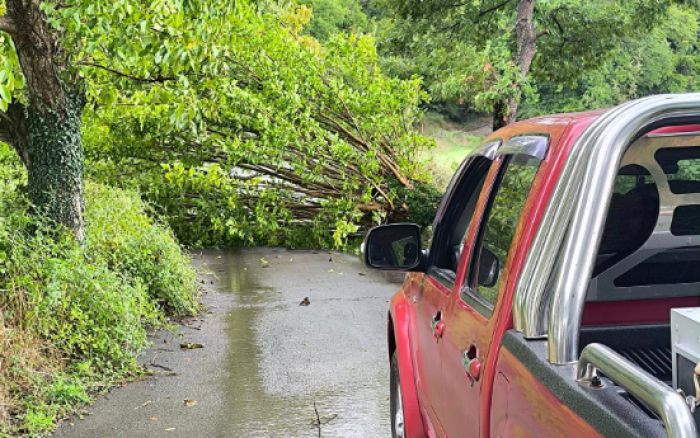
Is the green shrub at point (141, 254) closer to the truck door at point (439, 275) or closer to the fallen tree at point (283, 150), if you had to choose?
the fallen tree at point (283, 150)

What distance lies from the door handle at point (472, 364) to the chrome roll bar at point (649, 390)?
29.4 inches

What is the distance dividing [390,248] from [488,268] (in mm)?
997

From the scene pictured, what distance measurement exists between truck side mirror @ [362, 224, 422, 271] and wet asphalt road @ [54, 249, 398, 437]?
1998 mm

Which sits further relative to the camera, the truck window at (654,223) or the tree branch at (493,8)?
the tree branch at (493,8)

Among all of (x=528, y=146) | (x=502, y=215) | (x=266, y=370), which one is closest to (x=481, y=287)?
(x=502, y=215)

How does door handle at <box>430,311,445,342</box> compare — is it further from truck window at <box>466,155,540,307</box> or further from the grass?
the grass

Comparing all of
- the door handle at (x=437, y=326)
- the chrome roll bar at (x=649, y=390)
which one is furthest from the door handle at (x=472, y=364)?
the chrome roll bar at (x=649, y=390)

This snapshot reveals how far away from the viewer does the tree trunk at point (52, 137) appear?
687cm

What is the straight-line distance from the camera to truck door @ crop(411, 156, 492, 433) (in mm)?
3174

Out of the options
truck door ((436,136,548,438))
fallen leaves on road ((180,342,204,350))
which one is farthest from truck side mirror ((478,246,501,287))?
fallen leaves on road ((180,342,204,350))

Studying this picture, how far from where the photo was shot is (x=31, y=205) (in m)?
6.99

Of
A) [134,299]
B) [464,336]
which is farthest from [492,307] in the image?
[134,299]

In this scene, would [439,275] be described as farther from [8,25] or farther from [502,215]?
[8,25]

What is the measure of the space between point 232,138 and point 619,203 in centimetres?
978
